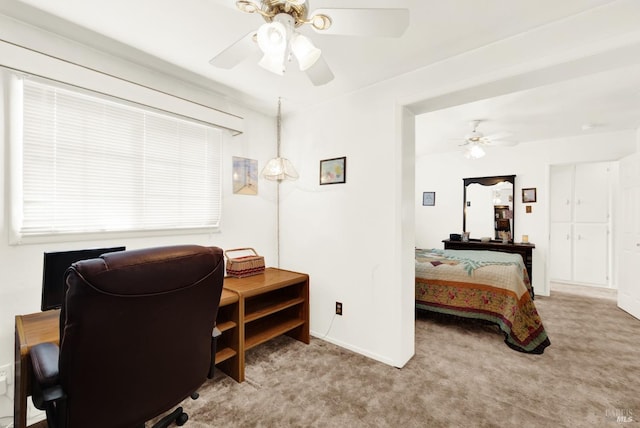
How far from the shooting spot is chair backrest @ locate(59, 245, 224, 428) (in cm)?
93

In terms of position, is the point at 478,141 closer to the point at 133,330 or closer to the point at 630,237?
the point at 630,237

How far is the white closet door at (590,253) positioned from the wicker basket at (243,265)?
18.8 feet

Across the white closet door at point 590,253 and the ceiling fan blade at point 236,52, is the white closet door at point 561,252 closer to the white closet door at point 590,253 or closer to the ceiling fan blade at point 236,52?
the white closet door at point 590,253

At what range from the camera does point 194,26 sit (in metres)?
1.69

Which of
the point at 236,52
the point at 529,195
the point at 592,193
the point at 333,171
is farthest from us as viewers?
the point at 592,193

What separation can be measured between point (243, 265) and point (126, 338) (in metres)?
1.54

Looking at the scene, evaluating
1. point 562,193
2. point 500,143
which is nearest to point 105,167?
point 500,143

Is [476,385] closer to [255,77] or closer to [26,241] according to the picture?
[255,77]

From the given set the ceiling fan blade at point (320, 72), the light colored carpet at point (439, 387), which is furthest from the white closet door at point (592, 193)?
the ceiling fan blade at point (320, 72)

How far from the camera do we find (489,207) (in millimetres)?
4926

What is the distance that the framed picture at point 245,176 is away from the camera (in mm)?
2814

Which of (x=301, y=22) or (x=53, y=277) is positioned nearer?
(x=301, y=22)

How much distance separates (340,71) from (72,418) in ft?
8.05

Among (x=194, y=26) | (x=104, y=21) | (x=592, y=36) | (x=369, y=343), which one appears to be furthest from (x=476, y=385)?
(x=104, y=21)
